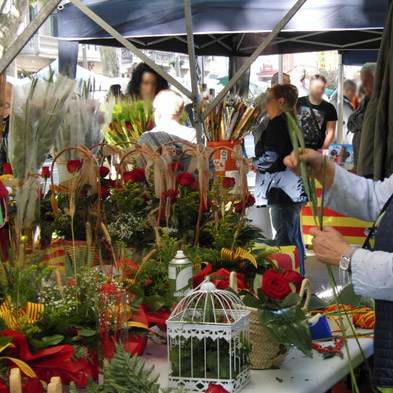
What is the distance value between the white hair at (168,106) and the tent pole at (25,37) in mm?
2163

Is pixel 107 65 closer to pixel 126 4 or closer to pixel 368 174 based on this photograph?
pixel 126 4

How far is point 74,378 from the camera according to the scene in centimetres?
160

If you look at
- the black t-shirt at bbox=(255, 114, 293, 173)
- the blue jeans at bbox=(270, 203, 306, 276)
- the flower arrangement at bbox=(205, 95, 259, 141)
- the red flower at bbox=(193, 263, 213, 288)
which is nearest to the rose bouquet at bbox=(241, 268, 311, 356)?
the red flower at bbox=(193, 263, 213, 288)

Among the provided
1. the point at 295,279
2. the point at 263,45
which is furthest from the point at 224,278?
the point at 263,45

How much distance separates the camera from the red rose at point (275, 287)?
1754 millimetres

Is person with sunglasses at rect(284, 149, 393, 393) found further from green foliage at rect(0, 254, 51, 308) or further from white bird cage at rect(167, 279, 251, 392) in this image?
green foliage at rect(0, 254, 51, 308)

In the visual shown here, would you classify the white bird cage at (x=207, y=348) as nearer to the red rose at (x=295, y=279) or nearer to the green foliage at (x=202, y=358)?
the green foliage at (x=202, y=358)

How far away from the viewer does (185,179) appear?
8.74 feet

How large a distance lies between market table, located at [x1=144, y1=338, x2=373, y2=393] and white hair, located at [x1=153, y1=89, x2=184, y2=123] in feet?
7.89

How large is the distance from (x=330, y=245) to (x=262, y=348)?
0.98 ft

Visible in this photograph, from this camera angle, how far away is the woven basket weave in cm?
179

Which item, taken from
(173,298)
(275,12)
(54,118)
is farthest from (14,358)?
(275,12)

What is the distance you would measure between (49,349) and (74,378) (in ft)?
0.26

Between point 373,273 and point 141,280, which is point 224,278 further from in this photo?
point 373,273
